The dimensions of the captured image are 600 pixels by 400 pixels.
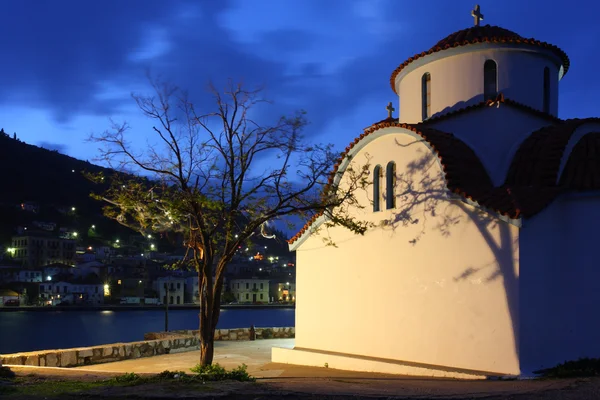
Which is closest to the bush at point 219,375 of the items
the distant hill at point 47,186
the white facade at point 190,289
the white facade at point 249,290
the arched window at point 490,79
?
the arched window at point 490,79

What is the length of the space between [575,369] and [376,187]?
561cm

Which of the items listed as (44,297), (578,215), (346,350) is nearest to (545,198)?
(578,215)

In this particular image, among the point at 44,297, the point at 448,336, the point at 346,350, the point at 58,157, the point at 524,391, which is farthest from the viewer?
the point at 58,157

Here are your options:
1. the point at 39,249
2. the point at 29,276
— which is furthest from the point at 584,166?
the point at 39,249

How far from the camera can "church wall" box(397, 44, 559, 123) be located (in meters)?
14.9

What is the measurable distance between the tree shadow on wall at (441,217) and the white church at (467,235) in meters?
0.03

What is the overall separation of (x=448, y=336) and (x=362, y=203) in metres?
3.79

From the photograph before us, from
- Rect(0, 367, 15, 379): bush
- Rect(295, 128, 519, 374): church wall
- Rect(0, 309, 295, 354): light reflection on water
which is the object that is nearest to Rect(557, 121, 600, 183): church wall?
Rect(295, 128, 519, 374): church wall

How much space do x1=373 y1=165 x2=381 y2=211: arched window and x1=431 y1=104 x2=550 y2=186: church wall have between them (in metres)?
1.98

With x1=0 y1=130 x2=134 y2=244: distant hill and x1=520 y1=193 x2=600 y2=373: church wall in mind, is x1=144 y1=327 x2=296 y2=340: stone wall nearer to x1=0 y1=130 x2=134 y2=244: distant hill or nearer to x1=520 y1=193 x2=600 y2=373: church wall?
x1=520 y1=193 x2=600 y2=373: church wall

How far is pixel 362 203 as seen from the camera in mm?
14672

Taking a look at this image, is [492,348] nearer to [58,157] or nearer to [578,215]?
[578,215]

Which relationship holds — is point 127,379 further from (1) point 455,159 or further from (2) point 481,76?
(2) point 481,76

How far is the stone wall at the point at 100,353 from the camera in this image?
14.0 meters
